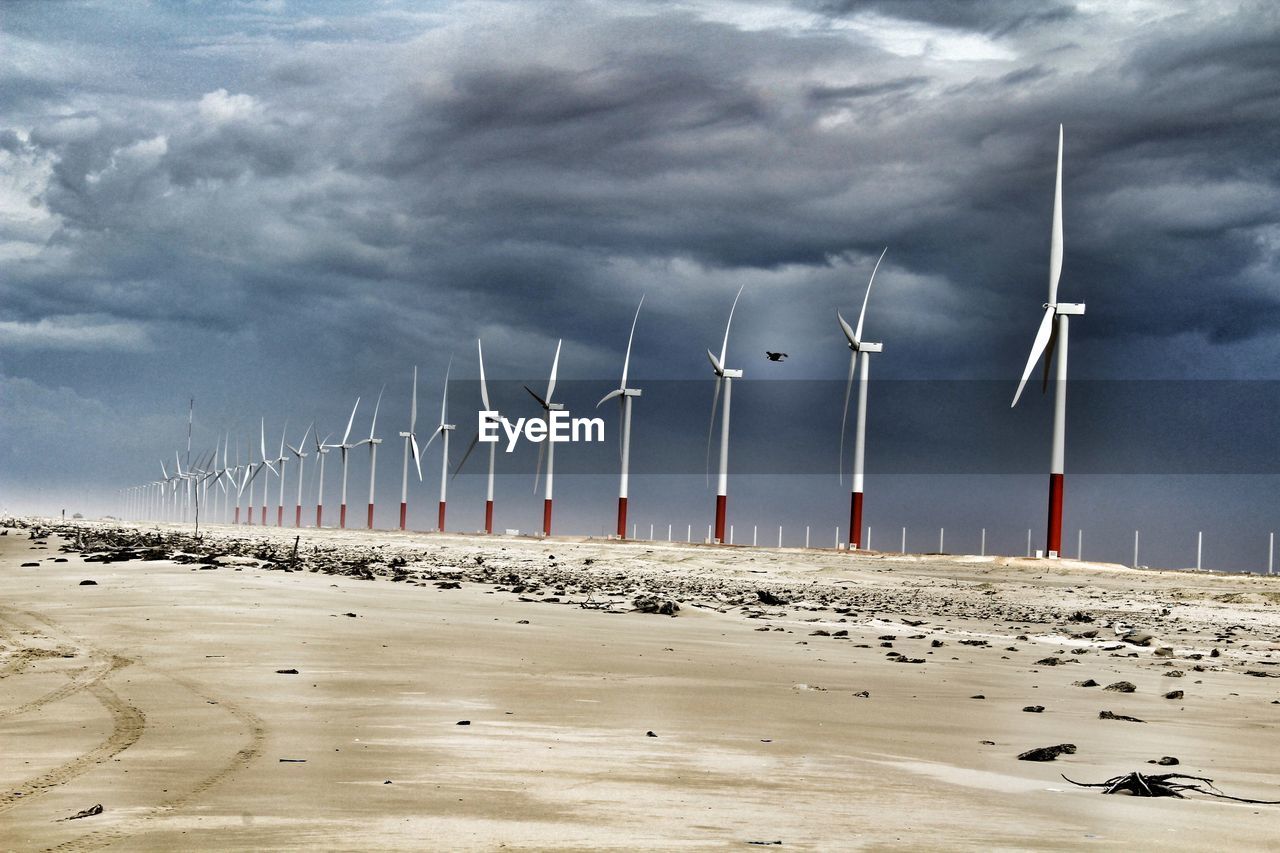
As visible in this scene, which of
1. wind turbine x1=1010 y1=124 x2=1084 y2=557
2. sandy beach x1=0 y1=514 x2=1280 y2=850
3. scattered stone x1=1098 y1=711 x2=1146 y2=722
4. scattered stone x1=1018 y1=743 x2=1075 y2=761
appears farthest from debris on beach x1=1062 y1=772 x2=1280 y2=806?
wind turbine x1=1010 y1=124 x2=1084 y2=557

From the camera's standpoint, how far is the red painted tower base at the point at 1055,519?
2525 inches

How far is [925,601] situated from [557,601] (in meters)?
10.3

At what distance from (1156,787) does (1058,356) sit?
6315cm

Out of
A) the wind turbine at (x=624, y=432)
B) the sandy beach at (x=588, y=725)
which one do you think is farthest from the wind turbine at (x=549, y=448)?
the sandy beach at (x=588, y=725)

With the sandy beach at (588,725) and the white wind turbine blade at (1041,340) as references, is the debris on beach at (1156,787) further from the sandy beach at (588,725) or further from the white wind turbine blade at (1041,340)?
the white wind turbine blade at (1041,340)

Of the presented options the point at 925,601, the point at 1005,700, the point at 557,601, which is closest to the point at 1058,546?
the point at 925,601

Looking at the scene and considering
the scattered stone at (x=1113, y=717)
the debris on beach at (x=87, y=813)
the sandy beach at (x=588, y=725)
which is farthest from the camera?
the scattered stone at (x=1113, y=717)

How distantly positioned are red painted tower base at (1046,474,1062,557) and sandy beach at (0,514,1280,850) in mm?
39805

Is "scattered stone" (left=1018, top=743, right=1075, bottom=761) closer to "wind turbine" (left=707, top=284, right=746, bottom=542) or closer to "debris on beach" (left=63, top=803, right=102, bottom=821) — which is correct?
"debris on beach" (left=63, top=803, right=102, bottom=821)

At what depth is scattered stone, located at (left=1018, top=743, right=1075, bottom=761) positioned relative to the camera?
9.63 m

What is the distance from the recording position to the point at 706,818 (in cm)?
700

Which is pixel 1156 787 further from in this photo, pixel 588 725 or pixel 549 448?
pixel 549 448

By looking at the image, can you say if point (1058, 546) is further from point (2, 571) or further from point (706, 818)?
point (706, 818)

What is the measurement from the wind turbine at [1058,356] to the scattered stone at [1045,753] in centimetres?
5632
